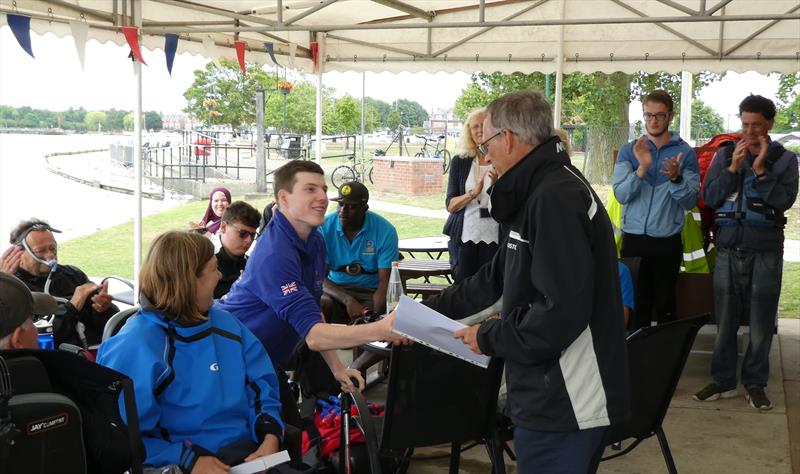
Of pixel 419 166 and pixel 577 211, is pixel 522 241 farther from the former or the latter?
pixel 419 166

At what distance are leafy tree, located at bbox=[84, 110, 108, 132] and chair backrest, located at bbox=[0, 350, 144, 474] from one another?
885 inches

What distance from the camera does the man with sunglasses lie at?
468cm

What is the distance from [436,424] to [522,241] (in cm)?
107

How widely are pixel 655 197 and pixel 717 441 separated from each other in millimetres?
1569

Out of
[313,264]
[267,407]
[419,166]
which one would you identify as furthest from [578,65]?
[419,166]

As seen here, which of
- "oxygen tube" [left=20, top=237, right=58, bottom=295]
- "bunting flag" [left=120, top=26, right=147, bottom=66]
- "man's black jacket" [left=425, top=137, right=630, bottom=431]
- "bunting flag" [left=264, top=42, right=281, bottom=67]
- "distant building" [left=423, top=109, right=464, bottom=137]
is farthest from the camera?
"distant building" [left=423, top=109, right=464, bottom=137]

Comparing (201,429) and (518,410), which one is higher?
(518,410)

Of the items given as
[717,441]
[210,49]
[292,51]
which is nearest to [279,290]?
[717,441]

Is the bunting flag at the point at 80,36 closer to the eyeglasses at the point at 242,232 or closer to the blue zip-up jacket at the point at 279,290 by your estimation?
the eyeglasses at the point at 242,232

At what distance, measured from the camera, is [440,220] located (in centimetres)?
1526

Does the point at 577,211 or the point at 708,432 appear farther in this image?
the point at 708,432

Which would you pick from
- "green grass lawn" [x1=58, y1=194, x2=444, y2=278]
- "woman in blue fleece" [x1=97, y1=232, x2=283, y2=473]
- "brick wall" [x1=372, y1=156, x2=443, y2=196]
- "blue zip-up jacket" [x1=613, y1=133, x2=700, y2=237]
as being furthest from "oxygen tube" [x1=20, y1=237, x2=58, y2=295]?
"brick wall" [x1=372, y1=156, x2=443, y2=196]

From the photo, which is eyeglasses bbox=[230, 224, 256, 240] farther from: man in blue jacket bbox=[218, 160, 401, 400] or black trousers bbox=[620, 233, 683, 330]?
black trousers bbox=[620, 233, 683, 330]

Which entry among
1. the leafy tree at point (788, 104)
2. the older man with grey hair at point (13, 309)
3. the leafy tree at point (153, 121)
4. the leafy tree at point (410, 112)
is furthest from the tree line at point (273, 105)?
the older man with grey hair at point (13, 309)
